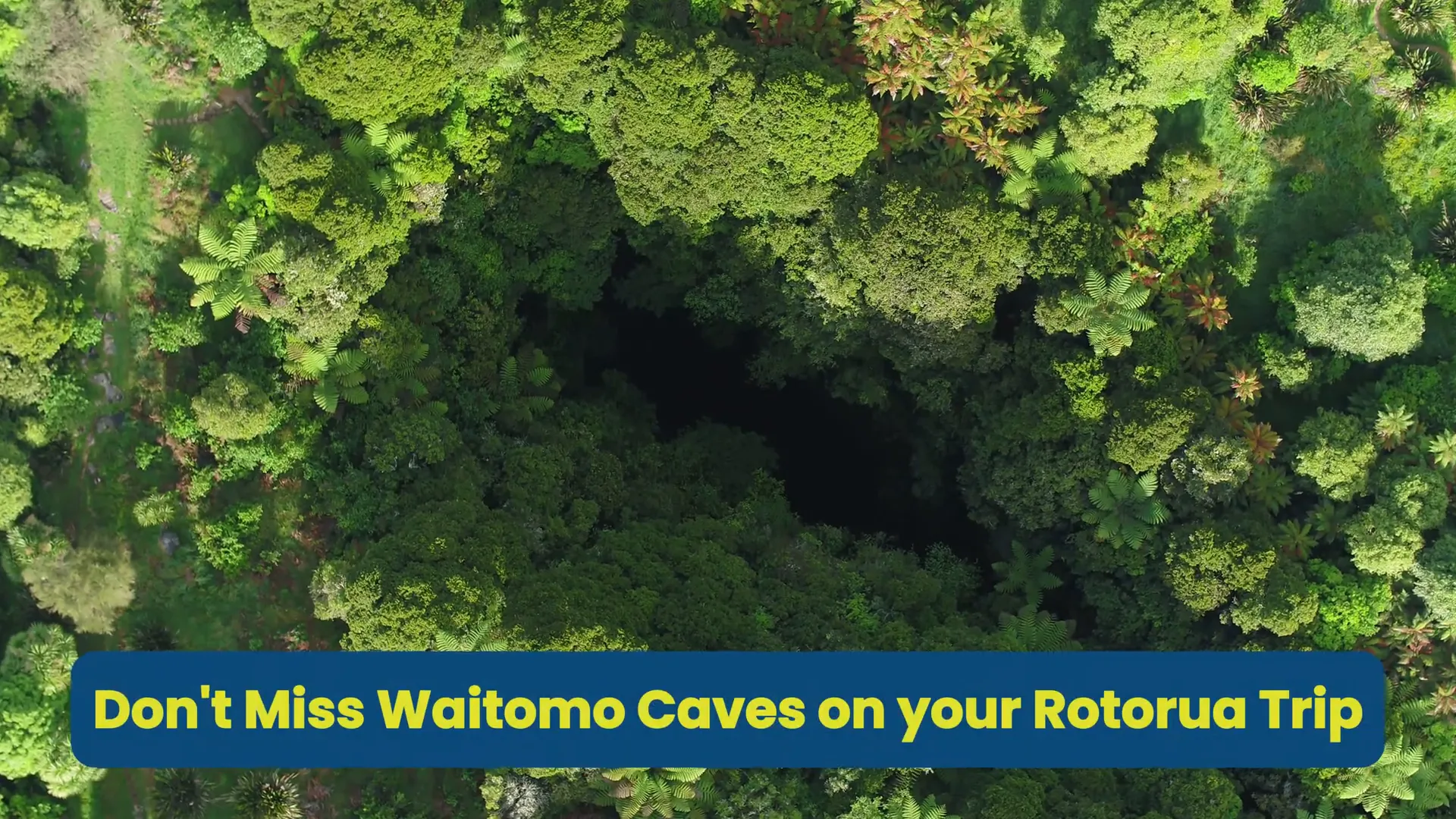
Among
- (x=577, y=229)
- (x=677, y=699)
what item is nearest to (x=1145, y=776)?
(x=677, y=699)

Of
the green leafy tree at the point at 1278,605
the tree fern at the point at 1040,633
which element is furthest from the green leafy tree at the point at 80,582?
the green leafy tree at the point at 1278,605

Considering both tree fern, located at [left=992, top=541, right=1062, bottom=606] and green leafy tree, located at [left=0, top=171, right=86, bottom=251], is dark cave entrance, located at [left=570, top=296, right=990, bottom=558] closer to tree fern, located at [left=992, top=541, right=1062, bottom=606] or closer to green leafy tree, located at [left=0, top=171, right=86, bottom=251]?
tree fern, located at [left=992, top=541, right=1062, bottom=606]

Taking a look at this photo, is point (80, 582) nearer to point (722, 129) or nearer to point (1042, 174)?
point (722, 129)

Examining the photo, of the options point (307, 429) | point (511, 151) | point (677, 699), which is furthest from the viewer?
point (511, 151)

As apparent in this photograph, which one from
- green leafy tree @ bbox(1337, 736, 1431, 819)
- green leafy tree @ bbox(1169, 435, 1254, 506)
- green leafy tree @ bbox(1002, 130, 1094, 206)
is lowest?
green leafy tree @ bbox(1337, 736, 1431, 819)

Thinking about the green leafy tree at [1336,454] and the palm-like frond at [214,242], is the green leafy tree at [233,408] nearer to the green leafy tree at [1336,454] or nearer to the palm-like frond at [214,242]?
the palm-like frond at [214,242]

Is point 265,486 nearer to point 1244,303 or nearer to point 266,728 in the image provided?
point 266,728

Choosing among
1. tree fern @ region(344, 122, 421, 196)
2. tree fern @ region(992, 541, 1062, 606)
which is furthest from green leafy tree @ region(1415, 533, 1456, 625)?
tree fern @ region(344, 122, 421, 196)
